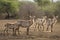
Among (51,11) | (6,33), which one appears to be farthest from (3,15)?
(6,33)

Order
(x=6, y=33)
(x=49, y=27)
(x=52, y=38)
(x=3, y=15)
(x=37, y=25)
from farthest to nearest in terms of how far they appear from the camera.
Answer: (x=3, y=15) < (x=37, y=25) < (x=49, y=27) < (x=6, y=33) < (x=52, y=38)

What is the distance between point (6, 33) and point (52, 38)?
328 centimetres

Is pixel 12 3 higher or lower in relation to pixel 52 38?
higher

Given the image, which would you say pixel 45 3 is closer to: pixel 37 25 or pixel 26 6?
pixel 26 6

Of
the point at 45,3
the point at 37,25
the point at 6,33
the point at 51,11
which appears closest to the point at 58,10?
the point at 51,11

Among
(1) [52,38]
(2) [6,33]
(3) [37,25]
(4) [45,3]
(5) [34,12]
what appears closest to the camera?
(1) [52,38]

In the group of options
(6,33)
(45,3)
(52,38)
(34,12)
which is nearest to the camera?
(52,38)

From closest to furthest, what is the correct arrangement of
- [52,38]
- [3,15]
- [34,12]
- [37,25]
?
[52,38], [37,25], [34,12], [3,15]

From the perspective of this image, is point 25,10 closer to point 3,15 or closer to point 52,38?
point 3,15

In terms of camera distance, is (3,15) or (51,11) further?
(3,15)

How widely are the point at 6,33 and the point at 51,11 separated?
20415 mm

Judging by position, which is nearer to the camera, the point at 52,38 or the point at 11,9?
the point at 52,38

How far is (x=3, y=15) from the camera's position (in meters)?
36.8

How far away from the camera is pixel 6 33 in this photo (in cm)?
1431
